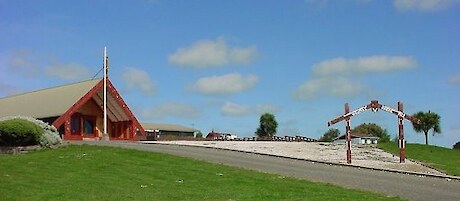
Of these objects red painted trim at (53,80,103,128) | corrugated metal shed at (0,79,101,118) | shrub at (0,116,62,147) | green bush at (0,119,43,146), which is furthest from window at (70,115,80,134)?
green bush at (0,119,43,146)

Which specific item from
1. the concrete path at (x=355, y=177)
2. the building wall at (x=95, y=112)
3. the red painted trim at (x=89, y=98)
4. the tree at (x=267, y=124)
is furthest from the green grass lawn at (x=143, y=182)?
the tree at (x=267, y=124)

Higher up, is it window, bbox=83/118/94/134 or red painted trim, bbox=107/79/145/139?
red painted trim, bbox=107/79/145/139

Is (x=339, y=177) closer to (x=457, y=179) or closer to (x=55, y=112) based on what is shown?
(x=457, y=179)

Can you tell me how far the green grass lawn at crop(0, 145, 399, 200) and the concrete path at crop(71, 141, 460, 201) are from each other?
1.39 metres

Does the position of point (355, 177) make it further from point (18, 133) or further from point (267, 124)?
point (267, 124)

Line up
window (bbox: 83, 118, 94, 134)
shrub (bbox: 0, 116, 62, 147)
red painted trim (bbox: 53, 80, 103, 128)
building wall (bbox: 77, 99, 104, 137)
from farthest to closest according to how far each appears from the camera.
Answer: window (bbox: 83, 118, 94, 134) < building wall (bbox: 77, 99, 104, 137) < red painted trim (bbox: 53, 80, 103, 128) < shrub (bbox: 0, 116, 62, 147)

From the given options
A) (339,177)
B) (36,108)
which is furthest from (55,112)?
(339,177)

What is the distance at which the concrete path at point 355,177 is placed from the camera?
1809cm

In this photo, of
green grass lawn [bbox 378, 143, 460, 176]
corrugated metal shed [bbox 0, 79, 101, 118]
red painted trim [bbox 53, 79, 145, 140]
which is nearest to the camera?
green grass lawn [bbox 378, 143, 460, 176]

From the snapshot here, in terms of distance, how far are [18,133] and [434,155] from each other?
25.3m

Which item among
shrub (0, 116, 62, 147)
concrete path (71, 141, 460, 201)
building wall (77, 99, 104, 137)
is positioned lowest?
concrete path (71, 141, 460, 201)

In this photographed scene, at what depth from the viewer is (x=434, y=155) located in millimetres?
37344

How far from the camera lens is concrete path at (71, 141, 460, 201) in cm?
1809

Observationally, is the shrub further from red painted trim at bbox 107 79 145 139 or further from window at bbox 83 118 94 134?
window at bbox 83 118 94 134
